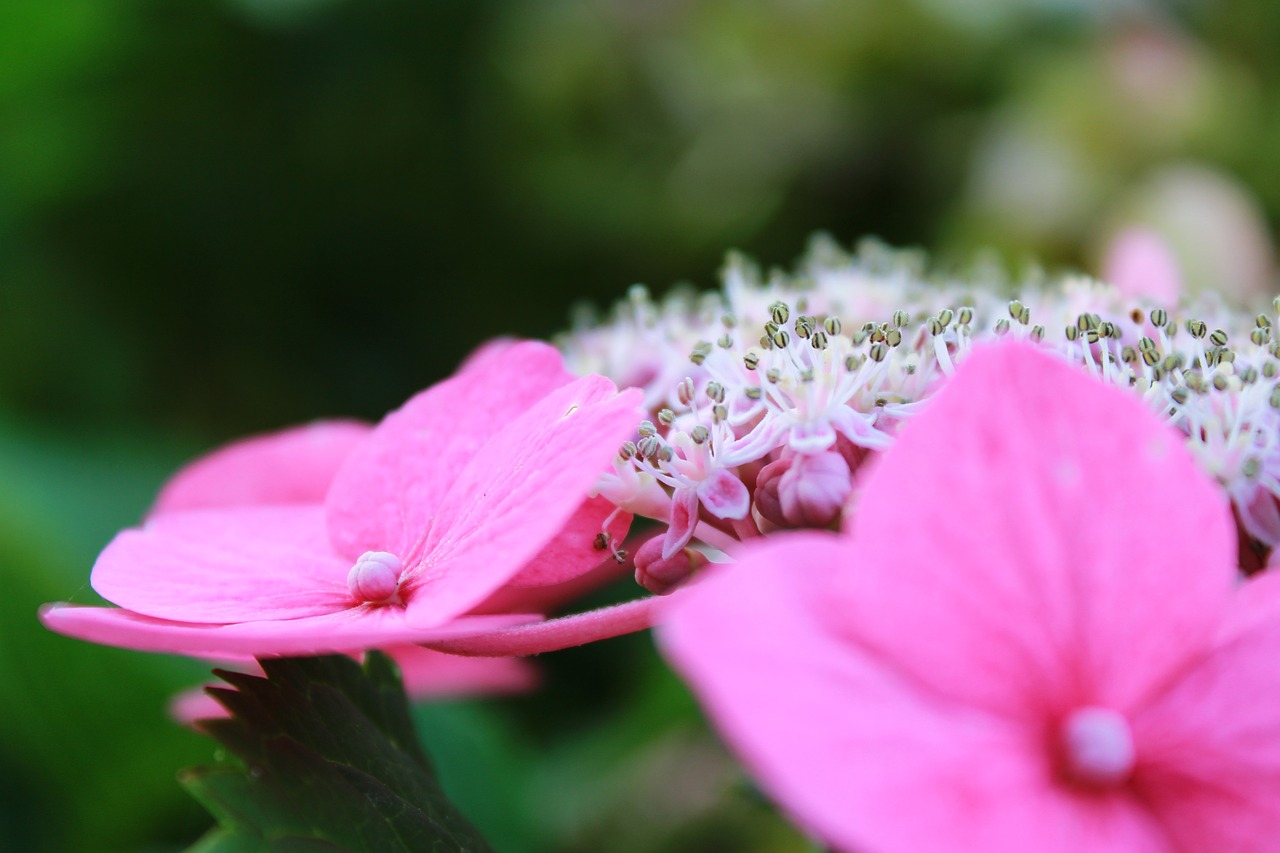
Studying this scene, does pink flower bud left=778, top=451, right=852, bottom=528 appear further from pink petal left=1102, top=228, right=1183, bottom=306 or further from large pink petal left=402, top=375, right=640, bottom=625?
pink petal left=1102, top=228, right=1183, bottom=306

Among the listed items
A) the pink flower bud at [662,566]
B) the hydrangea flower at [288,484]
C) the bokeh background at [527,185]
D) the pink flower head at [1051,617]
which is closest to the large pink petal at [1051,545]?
the pink flower head at [1051,617]

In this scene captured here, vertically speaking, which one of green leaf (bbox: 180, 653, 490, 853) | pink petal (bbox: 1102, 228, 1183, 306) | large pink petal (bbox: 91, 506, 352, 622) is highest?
pink petal (bbox: 1102, 228, 1183, 306)

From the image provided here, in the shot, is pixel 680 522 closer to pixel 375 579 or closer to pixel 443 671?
pixel 375 579

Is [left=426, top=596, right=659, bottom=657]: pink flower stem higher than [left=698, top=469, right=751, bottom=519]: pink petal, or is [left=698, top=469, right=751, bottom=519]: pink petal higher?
[left=698, top=469, right=751, bottom=519]: pink petal

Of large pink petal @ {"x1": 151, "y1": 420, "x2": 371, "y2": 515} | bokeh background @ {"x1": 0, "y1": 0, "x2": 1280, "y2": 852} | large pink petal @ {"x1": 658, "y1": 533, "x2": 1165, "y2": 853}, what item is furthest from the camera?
bokeh background @ {"x1": 0, "y1": 0, "x2": 1280, "y2": 852}

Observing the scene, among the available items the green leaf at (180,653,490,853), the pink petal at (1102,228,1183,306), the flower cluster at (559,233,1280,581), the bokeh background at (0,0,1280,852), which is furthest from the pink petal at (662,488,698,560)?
the bokeh background at (0,0,1280,852)

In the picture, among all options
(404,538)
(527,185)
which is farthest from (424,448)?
(527,185)
